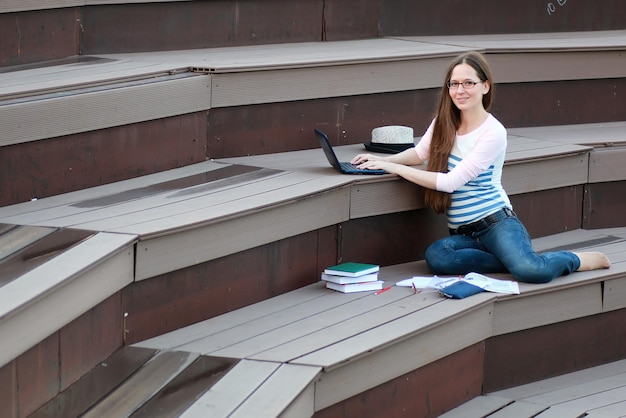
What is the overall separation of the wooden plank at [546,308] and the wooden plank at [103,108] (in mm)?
1208

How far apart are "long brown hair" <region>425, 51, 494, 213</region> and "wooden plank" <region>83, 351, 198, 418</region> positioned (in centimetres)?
119

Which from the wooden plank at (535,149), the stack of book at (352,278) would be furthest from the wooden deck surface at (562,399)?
the wooden plank at (535,149)

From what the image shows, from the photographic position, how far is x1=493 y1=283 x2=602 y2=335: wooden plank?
138 inches

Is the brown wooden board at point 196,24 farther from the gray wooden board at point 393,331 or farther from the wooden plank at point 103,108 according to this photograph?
the gray wooden board at point 393,331

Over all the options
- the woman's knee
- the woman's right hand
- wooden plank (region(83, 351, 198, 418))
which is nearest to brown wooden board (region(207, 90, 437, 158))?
the woman's right hand

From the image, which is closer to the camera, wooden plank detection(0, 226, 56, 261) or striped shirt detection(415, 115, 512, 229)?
wooden plank detection(0, 226, 56, 261)

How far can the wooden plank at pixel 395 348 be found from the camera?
2.86 meters

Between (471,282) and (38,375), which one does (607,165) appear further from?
(38,375)

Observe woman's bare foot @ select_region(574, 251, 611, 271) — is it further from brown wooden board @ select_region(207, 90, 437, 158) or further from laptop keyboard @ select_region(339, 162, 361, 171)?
brown wooden board @ select_region(207, 90, 437, 158)

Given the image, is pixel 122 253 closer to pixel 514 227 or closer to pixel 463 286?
pixel 463 286

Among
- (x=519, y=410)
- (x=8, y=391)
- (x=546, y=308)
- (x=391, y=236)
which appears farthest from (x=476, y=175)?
(x=8, y=391)

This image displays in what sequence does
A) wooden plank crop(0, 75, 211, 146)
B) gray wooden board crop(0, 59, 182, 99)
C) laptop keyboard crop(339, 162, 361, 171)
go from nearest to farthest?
wooden plank crop(0, 75, 211, 146), gray wooden board crop(0, 59, 182, 99), laptop keyboard crop(339, 162, 361, 171)

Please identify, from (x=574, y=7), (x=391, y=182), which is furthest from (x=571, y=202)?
(x=574, y=7)

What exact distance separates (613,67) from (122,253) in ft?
9.46
